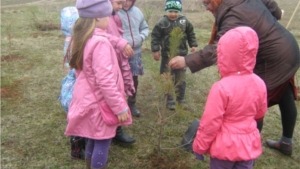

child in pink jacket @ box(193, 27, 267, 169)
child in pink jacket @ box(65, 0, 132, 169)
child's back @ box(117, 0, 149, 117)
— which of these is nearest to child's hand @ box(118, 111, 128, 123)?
A: child in pink jacket @ box(65, 0, 132, 169)

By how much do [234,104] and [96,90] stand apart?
37.4 inches

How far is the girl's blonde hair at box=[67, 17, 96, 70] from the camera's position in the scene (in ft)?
7.17

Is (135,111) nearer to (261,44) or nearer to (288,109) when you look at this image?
(288,109)

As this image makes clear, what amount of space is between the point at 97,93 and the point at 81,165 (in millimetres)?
929

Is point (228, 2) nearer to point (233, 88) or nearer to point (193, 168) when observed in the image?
point (233, 88)

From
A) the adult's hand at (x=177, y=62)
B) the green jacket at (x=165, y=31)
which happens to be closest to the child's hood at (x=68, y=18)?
the adult's hand at (x=177, y=62)

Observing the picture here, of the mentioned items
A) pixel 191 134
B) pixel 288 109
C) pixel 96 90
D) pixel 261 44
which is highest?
pixel 261 44

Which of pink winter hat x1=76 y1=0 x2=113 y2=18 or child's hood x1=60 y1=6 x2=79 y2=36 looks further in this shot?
child's hood x1=60 y1=6 x2=79 y2=36

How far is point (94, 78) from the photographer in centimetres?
222

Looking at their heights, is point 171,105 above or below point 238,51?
below

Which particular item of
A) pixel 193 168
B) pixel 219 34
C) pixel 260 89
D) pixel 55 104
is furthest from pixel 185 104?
pixel 260 89

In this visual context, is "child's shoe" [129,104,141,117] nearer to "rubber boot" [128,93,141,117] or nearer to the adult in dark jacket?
"rubber boot" [128,93,141,117]

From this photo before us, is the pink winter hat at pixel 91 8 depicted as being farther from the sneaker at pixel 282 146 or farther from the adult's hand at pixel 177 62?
the sneaker at pixel 282 146

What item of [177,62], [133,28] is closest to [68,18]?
[133,28]
